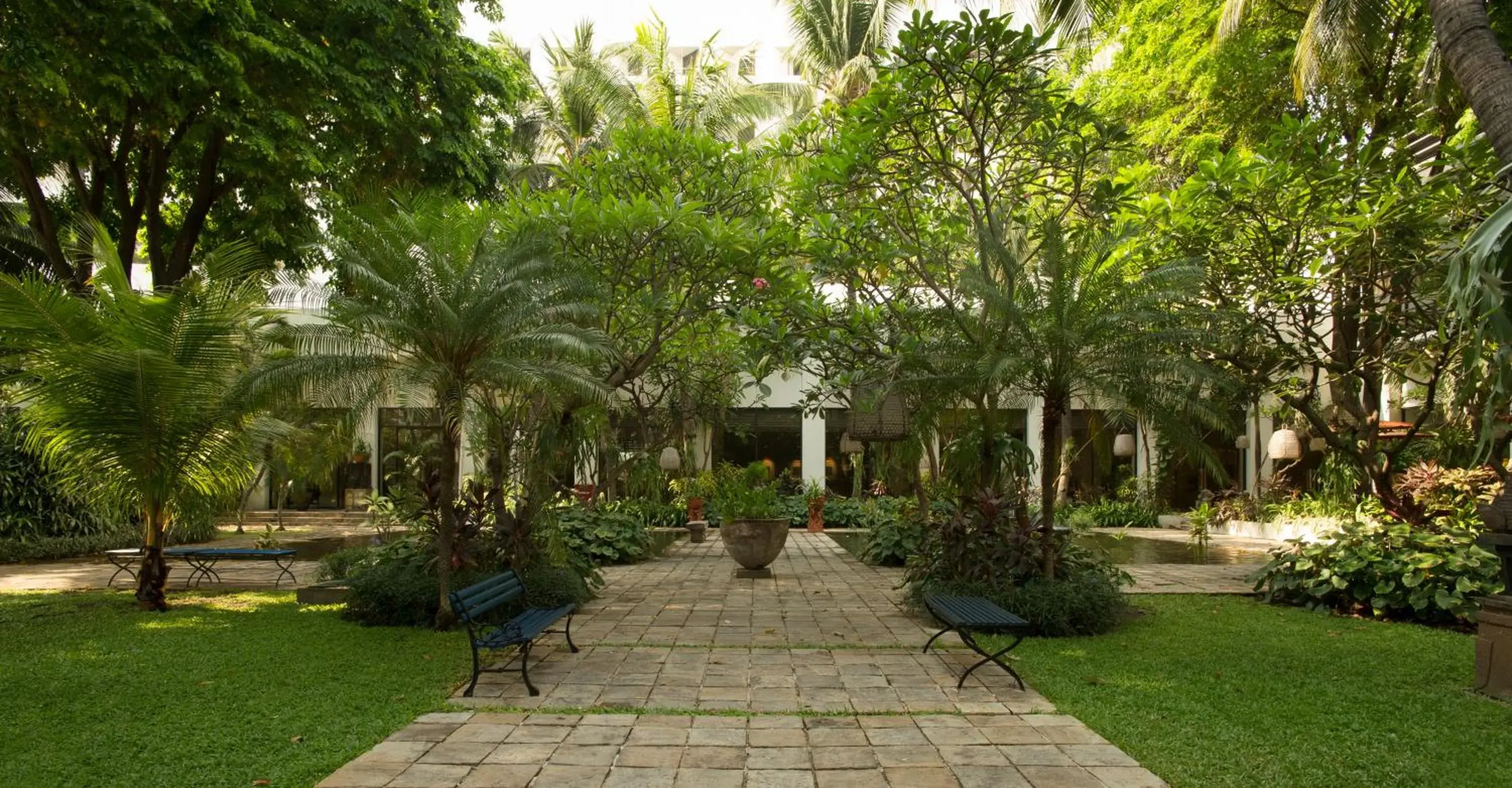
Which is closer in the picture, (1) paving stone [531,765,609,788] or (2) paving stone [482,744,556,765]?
(1) paving stone [531,765,609,788]

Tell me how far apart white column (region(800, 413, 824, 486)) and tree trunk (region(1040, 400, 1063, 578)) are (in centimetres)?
1711

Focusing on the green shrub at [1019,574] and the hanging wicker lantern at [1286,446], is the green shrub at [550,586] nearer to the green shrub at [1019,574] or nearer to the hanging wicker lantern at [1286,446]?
the green shrub at [1019,574]

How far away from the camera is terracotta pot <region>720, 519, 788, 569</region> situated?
12.3m

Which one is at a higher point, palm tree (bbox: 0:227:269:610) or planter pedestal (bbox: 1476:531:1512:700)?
palm tree (bbox: 0:227:269:610)

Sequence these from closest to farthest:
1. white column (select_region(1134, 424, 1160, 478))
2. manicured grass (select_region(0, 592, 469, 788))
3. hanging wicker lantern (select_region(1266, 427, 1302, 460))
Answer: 1. manicured grass (select_region(0, 592, 469, 788))
2. hanging wicker lantern (select_region(1266, 427, 1302, 460))
3. white column (select_region(1134, 424, 1160, 478))

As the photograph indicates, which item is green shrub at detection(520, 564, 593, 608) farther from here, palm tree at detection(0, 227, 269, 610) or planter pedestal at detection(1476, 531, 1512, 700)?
planter pedestal at detection(1476, 531, 1512, 700)

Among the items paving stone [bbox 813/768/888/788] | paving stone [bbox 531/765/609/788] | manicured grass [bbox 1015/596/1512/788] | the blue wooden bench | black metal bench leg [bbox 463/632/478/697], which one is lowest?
manicured grass [bbox 1015/596/1512/788]

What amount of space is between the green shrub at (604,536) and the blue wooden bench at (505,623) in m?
6.02

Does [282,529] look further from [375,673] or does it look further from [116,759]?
[116,759]

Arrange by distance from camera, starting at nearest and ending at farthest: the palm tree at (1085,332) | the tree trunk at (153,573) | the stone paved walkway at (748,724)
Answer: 1. the stone paved walkway at (748,724)
2. the palm tree at (1085,332)
3. the tree trunk at (153,573)

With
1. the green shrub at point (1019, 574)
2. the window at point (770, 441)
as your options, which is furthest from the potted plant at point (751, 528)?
the window at point (770, 441)

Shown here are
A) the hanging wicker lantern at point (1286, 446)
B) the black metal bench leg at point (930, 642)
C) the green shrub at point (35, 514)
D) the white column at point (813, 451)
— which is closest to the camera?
the black metal bench leg at point (930, 642)

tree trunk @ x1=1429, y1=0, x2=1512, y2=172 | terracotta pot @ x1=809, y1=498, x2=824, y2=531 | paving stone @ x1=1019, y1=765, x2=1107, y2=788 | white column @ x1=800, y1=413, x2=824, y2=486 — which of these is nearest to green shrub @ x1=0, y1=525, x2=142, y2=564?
terracotta pot @ x1=809, y1=498, x2=824, y2=531

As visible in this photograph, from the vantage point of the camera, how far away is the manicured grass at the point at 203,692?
14.9ft
